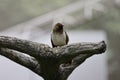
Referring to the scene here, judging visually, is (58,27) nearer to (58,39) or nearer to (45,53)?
(58,39)

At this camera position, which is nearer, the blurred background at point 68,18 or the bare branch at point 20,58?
the bare branch at point 20,58

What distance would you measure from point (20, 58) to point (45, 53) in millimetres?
78

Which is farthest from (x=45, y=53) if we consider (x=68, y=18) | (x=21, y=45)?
(x=68, y=18)

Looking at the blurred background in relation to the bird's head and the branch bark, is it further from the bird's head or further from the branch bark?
the branch bark

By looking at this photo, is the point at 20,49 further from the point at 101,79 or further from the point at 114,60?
the point at 114,60

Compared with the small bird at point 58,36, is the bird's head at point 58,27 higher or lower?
higher

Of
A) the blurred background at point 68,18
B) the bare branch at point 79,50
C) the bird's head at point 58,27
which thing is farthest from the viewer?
the blurred background at point 68,18

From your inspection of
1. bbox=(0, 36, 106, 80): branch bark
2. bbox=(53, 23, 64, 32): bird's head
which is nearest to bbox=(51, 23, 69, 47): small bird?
bbox=(53, 23, 64, 32): bird's head

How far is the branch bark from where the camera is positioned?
896 mm

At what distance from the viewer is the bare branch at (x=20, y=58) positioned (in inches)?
37.0

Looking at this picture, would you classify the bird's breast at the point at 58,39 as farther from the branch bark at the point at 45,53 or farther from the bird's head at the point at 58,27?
the branch bark at the point at 45,53

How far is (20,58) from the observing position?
37.3 inches

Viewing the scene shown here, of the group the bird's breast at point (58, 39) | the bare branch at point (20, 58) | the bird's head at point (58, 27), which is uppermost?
the bird's head at point (58, 27)

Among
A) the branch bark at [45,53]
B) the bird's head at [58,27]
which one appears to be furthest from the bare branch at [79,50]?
the bird's head at [58,27]
